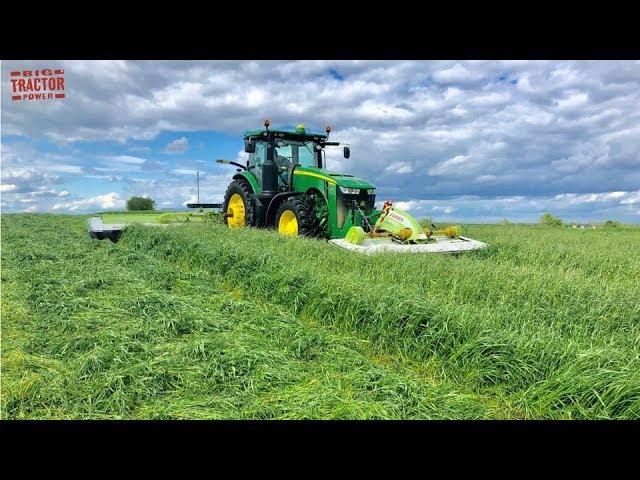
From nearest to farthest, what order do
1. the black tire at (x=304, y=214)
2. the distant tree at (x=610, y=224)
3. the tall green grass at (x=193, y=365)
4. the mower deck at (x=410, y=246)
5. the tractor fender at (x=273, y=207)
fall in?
the tall green grass at (x=193, y=365)
the mower deck at (x=410, y=246)
the black tire at (x=304, y=214)
the tractor fender at (x=273, y=207)
the distant tree at (x=610, y=224)

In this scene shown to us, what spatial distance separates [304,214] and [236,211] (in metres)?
3.76

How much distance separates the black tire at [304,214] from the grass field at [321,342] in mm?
2231

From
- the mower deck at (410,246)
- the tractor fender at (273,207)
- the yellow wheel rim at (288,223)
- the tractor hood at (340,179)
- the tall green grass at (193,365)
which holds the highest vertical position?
the tractor hood at (340,179)

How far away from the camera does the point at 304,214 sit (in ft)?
33.5

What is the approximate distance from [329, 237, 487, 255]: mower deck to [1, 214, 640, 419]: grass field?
0.58 meters

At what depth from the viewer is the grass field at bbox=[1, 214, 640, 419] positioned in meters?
3.47

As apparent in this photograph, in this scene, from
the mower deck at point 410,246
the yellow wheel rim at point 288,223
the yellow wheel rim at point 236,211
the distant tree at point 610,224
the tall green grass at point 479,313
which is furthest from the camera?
the distant tree at point 610,224

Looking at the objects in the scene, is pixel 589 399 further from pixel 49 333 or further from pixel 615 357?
pixel 49 333

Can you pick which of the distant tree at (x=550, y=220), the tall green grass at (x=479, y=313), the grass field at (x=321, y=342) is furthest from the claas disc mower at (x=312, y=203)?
the distant tree at (x=550, y=220)

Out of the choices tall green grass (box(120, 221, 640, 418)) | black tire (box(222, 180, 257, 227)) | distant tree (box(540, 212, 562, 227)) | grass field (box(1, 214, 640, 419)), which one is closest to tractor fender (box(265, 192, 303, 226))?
black tire (box(222, 180, 257, 227))

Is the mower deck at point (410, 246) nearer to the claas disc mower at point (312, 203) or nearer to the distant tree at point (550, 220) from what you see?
the claas disc mower at point (312, 203)

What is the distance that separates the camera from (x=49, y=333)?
16.7 feet

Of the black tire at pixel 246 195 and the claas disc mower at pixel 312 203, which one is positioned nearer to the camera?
the claas disc mower at pixel 312 203

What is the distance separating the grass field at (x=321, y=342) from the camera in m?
3.47
